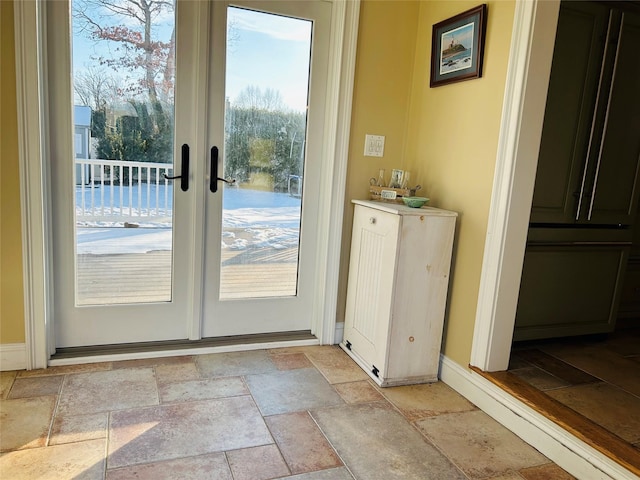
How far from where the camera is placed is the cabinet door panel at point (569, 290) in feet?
9.08

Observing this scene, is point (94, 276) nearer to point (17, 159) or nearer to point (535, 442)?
point (17, 159)

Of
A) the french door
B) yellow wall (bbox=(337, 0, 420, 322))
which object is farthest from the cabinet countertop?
the french door

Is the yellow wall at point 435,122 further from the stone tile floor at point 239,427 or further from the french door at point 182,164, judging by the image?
the stone tile floor at point 239,427

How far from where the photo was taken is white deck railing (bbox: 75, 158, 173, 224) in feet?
7.90

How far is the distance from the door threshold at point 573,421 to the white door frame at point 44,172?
40.1 inches

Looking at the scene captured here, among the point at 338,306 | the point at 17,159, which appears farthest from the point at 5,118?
the point at 338,306

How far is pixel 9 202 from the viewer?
2209 mm

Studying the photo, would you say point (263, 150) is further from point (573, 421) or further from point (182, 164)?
point (573, 421)

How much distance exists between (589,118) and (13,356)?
3.31 m

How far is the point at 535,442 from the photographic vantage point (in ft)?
6.45

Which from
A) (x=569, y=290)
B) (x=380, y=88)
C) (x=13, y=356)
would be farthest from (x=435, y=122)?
(x=13, y=356)

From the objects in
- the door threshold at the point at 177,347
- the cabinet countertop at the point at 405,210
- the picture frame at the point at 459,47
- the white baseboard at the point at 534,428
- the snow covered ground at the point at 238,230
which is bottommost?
the door threshold at the point at 177,347

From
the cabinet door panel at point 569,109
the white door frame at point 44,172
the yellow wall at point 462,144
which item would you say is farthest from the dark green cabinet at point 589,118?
the white door frame at point 44,172

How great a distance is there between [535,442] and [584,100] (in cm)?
185
